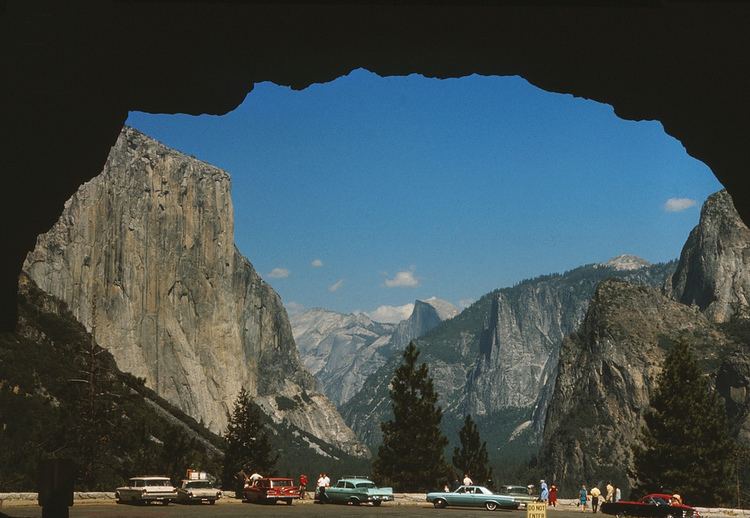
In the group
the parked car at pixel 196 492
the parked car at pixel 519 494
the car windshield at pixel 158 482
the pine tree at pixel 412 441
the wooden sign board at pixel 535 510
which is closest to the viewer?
the wooden sign board at pixel 535 510

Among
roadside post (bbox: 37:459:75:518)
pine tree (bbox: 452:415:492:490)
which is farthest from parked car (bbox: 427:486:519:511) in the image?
roadside post (bbox: 37:459:75:518)

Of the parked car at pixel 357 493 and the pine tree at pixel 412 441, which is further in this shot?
the pine tree at pixel 412 441

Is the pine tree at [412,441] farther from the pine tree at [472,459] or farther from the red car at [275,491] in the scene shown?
the red car at [275,491]

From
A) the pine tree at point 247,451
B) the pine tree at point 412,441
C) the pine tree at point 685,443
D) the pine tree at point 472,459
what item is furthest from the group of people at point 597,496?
the pine tree at point 247,451

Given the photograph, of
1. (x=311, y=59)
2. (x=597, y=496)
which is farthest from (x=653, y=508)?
(x=311, y=59)

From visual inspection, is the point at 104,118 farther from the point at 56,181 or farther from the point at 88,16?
the point at 88,16

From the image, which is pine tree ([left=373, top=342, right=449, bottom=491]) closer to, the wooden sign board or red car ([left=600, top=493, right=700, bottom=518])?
red car ([left=600, top=493, right=700, bottom=518])
